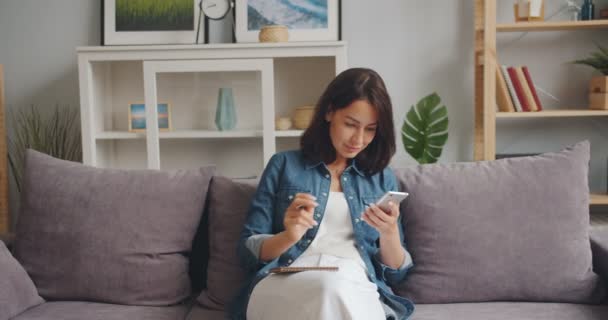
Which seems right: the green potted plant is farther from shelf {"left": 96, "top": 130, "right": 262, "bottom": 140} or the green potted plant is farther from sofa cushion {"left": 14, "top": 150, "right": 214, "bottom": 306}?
sofa cushion {"left": 14, "top": 150, "right": 214, "bottom": 306}

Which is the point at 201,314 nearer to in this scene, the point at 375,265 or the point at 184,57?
the point at 375,265

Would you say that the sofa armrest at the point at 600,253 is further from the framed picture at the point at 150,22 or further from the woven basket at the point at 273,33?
the framed picture at the point at 150,22

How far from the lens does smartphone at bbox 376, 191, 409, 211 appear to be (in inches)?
52.7

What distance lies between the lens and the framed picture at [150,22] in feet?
10.3

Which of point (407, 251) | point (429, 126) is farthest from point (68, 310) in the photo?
point (429, 126)

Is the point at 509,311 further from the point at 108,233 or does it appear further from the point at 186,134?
the point at 186,134

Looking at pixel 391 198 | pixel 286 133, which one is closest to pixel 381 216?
pixel 391 198

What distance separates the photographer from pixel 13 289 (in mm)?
1579

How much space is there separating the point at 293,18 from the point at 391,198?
197 centimetres

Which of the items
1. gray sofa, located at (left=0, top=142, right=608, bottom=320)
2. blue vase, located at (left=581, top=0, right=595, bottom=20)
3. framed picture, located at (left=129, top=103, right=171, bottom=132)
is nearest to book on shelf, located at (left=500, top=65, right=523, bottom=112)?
blue vase, located at (left=581, top=0, right=595, bottom=20)

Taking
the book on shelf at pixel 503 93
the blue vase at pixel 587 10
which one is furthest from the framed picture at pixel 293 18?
the blue vase at pixel 587 10

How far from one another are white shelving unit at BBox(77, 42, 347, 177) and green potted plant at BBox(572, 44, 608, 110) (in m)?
1.21

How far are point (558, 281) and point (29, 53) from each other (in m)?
2.93

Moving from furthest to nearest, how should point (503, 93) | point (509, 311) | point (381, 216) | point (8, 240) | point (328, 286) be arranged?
1. point (503, 93)
2. point (8, 240)
3. point (509, 311)
4. point (381, 216)
5. point (328, 286)
